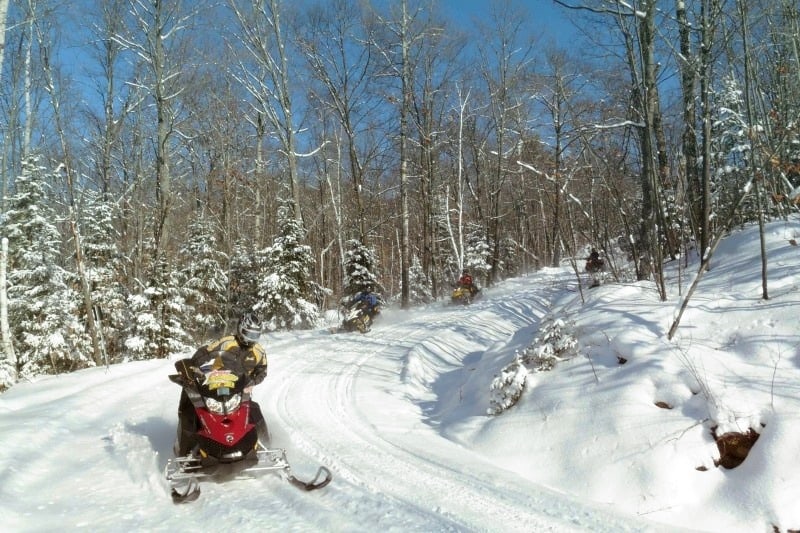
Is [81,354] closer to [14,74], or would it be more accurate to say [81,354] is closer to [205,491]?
[14,74]

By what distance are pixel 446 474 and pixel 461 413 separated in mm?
2271

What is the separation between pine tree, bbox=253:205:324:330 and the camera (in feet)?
60.5

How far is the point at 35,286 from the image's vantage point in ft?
53.8

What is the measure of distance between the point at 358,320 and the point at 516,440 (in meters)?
9.79

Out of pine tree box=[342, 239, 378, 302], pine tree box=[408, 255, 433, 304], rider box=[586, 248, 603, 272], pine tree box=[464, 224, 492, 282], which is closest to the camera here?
rider box=[586, 248, 603, 272]

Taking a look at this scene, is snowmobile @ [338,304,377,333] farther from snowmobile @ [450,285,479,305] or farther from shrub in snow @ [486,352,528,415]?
shrub in snow @ [486,352,528,415]

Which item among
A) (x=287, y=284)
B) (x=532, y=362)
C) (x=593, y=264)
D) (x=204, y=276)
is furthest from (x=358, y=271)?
(x=532, y=362)

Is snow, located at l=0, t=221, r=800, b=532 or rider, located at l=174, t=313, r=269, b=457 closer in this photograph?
snow, located at l=0, t=221, r=800, b=532

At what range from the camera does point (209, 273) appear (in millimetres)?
22125

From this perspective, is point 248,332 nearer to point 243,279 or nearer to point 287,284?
point 287,284

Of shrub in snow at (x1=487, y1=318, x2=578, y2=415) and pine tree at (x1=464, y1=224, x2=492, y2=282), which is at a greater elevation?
pine tree at (x1=464, y1=224, x2=492, y2=282)

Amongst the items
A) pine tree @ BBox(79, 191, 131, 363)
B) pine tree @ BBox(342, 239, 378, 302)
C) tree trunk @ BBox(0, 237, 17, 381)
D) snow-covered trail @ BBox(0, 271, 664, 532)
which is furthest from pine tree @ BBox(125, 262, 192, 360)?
snow-covered trail @ BBox(0, 271, 664, 532)

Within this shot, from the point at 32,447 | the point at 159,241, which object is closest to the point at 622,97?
the point at 32,447

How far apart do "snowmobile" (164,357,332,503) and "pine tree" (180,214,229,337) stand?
17.3 m
